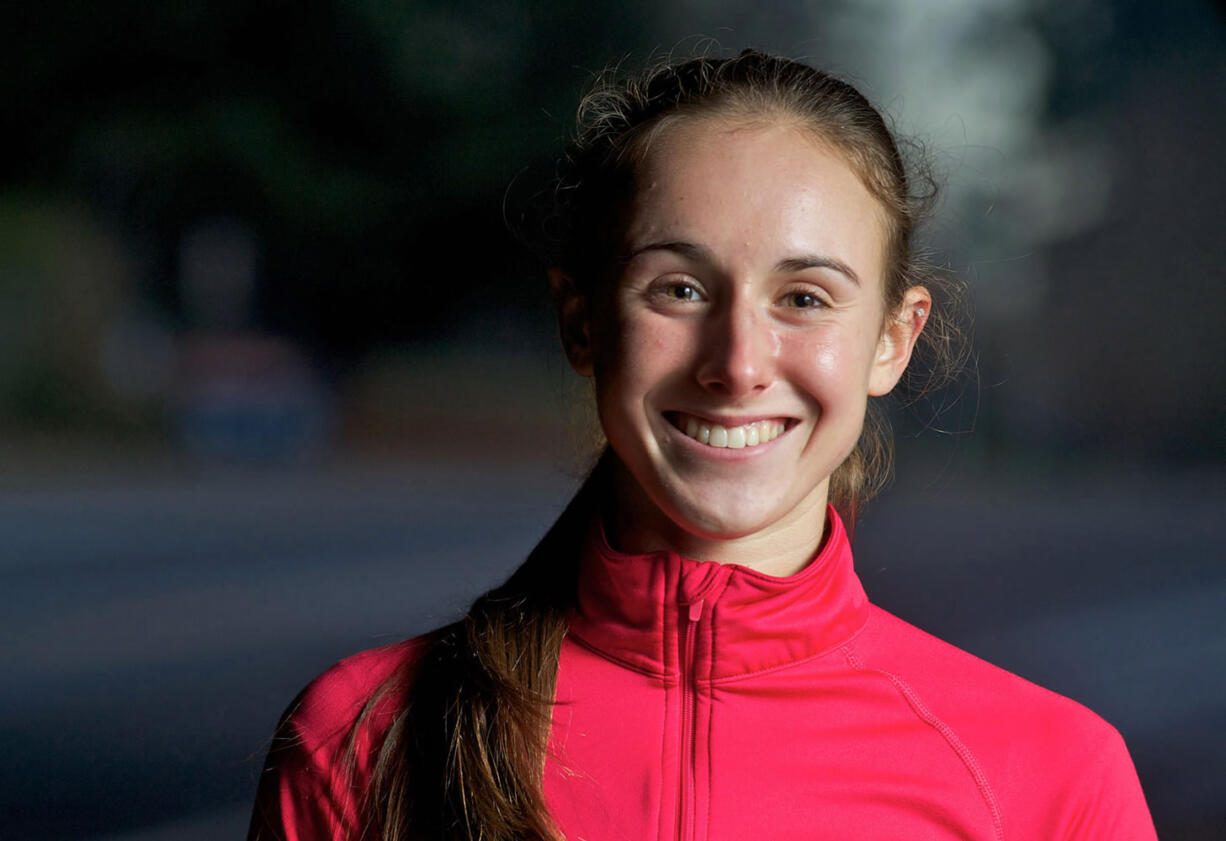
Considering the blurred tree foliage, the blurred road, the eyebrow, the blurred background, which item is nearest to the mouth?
the eyebrow

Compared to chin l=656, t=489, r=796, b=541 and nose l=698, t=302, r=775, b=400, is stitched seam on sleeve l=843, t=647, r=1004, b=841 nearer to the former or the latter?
chin l=656, t=489, r=796, b=541

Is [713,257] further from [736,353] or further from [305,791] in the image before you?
[305,791]

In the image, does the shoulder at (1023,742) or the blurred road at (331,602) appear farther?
the blurred road at (331,602)

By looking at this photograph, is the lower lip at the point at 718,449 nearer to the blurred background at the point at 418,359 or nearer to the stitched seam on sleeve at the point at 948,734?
the stitched seam on sleeve at the point at 948,734

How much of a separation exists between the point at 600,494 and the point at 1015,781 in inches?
16.4

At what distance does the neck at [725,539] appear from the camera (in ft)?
3.80

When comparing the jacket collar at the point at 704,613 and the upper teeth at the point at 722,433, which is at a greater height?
the upper teeth at the point at 722,433

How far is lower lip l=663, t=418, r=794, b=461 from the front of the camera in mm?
1098

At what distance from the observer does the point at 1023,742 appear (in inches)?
45.0

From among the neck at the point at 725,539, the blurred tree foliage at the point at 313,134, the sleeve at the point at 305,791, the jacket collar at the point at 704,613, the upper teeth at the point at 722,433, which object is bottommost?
the sleeve at the point at 305,791

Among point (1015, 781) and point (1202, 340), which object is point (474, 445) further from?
point (1015, 781)


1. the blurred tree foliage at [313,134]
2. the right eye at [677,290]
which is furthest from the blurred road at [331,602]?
the right eye at [677,290]

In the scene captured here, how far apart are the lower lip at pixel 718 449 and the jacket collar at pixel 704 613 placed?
3.3 inches

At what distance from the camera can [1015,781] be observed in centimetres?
113
